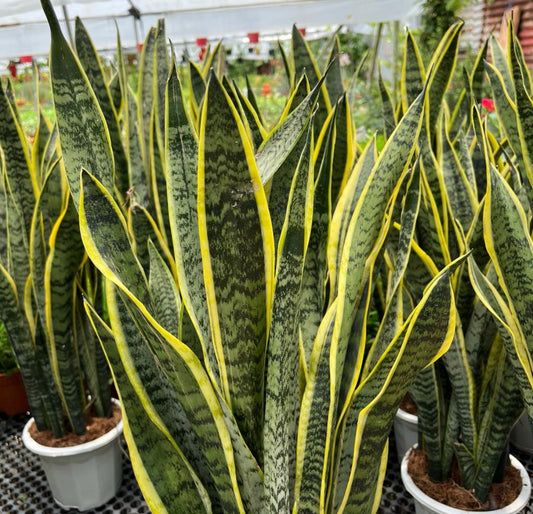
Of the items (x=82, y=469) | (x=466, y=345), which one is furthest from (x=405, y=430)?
(x=82, y=469)

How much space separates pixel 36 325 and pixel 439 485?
2.68 feet

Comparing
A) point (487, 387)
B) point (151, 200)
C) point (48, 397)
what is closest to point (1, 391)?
point (48, 397)

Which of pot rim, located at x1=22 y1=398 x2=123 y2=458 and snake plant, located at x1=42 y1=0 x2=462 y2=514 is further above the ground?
snake plant, located at x1=42 y1=0 x2=462 y2=514

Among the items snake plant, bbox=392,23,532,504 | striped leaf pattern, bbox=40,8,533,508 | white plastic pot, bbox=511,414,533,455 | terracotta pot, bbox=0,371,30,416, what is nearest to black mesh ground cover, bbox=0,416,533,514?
white plastic pot, bbox=511,414,533,455

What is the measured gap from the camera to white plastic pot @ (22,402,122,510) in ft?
3.57

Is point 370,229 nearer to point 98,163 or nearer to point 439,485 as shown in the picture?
point 98,163

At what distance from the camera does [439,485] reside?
3.01 feet

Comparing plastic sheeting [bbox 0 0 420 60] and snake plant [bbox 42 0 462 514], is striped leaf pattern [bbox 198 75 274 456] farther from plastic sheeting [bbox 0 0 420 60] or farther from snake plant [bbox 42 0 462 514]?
plastic sheeting [bbox 0 0 420 60]

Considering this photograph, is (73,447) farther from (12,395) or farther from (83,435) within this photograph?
(12,395)

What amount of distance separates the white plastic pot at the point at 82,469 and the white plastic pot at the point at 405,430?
0.60 m

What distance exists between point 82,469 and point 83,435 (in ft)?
0.23

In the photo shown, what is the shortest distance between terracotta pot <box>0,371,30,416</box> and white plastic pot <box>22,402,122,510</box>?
0.31 metres

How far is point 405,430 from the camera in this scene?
1.15 m

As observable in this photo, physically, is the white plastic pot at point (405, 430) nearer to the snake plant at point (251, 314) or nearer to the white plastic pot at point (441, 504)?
the white plastic pot at point (441, 504)
